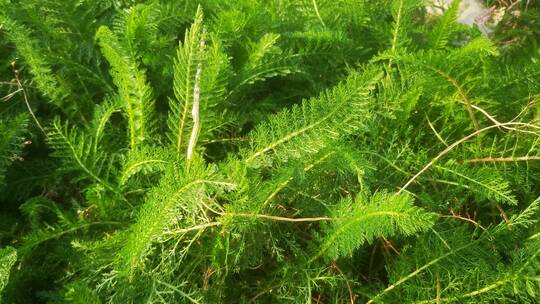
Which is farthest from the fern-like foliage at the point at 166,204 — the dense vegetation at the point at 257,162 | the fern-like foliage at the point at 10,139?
the fern-like foliage at the point at 10,139

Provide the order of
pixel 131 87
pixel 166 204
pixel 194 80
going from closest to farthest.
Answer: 1. pixel 166 204
2. pixel 194 80
3. pixel 131 87

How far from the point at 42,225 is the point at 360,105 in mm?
763

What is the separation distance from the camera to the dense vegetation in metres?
1.06

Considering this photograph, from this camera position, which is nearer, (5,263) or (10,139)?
(5,263)

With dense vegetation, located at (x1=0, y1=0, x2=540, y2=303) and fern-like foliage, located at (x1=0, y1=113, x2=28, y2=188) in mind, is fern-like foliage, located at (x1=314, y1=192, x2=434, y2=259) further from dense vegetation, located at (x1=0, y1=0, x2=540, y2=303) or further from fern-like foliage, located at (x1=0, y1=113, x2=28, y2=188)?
fern-like foliage, located at (x1=0, y1=113, x2=28, y2=188)

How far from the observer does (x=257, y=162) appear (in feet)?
3.62

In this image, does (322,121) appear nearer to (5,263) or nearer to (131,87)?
(131,87)

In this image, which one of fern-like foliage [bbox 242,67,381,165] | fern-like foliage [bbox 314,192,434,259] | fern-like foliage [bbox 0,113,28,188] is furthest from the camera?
fern-like foliage [bbox 0,113,28,188]

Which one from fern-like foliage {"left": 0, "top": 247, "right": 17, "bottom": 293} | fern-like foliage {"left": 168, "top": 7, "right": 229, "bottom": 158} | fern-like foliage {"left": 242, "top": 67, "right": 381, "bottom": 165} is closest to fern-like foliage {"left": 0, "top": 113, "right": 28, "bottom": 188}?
fern-like foliage {"left": 0, "top": 247, "right": 17, "bottom": 293}


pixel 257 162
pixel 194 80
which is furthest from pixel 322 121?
pixel 194 80

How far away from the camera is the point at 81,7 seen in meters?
1.44

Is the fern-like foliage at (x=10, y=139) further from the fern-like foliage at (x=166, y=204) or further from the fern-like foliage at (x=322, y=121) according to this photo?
the fern-like foliage at (x=322, y=121)

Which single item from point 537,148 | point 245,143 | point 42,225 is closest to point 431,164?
point 537,148

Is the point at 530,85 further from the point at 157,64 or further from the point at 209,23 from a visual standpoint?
the point at 157,64
